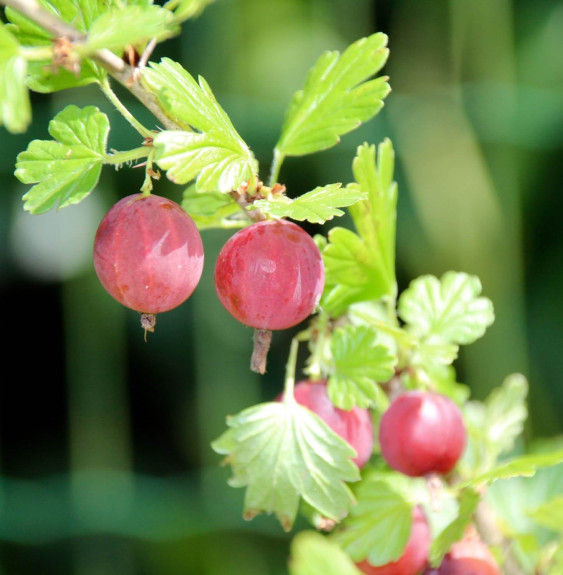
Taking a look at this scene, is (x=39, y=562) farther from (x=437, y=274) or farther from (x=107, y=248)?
(x=107, y=248)

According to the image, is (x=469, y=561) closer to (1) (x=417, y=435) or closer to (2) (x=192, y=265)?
(1) (x=417, y=435)

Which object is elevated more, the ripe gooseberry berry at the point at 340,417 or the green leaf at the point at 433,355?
the green leaf at the point at 433,355

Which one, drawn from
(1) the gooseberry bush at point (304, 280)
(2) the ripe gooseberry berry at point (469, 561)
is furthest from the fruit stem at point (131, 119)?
(2) the ripe gooseberry berry at point (469, 561)

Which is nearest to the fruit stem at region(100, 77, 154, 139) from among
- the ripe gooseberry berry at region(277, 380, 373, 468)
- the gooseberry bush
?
the gooseberry bush

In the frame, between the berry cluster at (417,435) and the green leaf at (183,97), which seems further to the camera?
the berry cluster at (417,435)

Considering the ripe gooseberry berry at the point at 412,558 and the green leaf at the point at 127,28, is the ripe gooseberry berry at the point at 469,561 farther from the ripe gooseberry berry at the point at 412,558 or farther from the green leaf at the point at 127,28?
the green leaf at the point at 127,28

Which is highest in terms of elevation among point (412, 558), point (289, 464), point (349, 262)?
point (349, 262)

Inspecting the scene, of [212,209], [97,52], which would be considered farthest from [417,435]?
[97,52]
